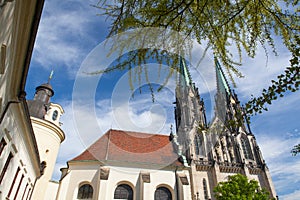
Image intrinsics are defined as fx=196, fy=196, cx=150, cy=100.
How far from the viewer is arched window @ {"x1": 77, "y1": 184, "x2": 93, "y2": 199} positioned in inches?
677

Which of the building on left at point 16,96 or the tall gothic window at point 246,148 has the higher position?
the tall gothic window at point 246,148

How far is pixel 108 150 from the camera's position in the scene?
66.9ft

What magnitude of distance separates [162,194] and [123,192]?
12.3 feet

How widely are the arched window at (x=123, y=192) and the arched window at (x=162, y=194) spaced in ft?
8.10

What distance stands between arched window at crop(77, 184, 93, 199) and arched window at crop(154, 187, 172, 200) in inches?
236

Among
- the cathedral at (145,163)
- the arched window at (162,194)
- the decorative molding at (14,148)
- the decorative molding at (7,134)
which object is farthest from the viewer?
the arched window at (162,194)

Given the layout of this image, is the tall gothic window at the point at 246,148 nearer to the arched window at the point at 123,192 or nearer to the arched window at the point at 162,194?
the arched window at the point at 162,194

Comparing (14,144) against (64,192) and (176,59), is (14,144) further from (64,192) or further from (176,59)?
(64,192)

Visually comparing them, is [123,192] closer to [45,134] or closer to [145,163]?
[145,163]

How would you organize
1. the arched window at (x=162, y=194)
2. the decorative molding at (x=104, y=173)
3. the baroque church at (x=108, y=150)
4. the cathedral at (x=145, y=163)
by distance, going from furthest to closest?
the arched window at (x=162, y=194) → the decorative molding at (x=104, y=173) → the cathedral at (x=145, y=163) → the baroque church at (x=108, y=150)

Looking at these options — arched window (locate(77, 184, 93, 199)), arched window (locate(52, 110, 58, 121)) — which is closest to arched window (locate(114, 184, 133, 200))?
arched window (locate(77, 184, 93, 199))

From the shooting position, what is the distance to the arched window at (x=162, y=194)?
18.6m

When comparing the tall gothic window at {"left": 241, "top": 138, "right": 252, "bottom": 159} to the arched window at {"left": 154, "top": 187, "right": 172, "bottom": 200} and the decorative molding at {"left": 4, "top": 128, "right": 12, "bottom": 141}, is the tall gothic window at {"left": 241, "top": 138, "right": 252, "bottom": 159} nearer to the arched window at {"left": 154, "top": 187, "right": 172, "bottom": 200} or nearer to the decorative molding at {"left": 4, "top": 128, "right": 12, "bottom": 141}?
the arched window at {"left": 154, "top": 187, "right": 172, "bottom": 200}

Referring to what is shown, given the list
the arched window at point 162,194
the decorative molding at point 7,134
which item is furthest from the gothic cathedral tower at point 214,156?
the decorative molding at point 7,134
